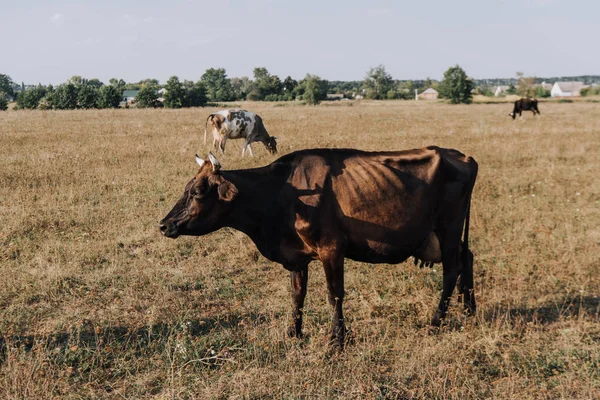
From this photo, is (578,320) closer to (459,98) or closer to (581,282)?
(581,282)

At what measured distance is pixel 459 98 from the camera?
254 ft

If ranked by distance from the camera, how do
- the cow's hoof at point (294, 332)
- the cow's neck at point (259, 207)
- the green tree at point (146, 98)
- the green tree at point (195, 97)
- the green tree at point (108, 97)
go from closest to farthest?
the cow's neck at point (259, 207)
the cow's hoof at point (294, 332)
the green tree at point (108, 97)
the green tree at point (146, 98)
the green tree at point (195, 97)

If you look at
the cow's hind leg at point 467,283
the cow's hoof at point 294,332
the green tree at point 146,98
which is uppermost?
the green tree at point 146,98

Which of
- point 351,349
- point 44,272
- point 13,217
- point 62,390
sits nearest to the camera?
point 62,390

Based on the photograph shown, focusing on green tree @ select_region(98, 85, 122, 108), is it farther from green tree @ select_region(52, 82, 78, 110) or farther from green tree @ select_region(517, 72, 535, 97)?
green tree @ select_region(517, 72, 535, 97)

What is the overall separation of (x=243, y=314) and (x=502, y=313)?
3.02 meters

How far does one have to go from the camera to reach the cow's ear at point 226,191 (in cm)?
524

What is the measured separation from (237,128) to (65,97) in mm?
43435

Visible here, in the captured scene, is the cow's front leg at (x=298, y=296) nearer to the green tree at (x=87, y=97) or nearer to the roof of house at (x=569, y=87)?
the green tree at (x=87, y=97)

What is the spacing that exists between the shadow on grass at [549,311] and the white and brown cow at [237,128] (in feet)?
41.6

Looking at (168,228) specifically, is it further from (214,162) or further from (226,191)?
(214,162)

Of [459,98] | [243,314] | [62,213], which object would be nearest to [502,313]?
[243,314]

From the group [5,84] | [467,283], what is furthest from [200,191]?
[5,84]

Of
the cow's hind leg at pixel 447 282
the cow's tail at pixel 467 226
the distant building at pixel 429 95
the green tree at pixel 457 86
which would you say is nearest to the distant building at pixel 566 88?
the distant building at pixel 429 95
